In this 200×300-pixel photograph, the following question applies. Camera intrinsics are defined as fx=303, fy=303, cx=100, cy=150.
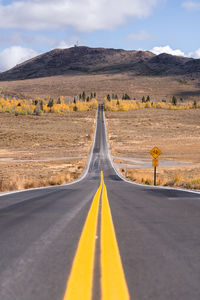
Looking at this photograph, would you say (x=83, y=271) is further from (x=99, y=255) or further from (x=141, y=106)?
(x=141, y=106)

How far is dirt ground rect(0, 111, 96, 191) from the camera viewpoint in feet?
172

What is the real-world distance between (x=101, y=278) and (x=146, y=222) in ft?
8.73

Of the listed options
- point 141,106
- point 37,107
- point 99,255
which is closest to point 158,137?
point 37,107

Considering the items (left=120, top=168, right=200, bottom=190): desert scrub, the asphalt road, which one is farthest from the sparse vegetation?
the asphalt road

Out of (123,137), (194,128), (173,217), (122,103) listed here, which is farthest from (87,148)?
(122,103)

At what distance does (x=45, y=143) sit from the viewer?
85.6 m

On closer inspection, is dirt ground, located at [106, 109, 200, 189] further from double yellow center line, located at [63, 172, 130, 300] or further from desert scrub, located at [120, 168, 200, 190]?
double yellow center line, located at [63, 172, 130, 300]

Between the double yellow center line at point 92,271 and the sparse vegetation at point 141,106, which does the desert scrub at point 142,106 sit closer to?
the sparse vegetation at point 141,106

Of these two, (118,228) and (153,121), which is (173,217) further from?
(153,121)

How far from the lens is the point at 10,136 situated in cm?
8981

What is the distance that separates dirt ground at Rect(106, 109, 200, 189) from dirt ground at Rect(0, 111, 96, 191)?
346 inches

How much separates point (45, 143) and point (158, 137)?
35.1 meters

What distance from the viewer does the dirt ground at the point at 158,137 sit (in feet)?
188

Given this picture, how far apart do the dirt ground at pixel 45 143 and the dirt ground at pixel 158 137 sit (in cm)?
880
